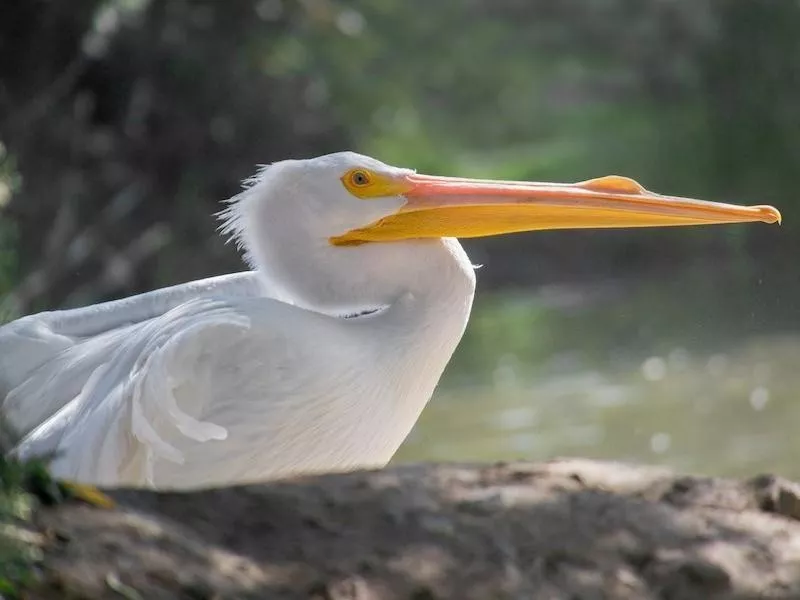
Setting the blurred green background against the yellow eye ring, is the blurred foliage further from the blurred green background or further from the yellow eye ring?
the yellow eye ring

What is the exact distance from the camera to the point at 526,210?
334 cm

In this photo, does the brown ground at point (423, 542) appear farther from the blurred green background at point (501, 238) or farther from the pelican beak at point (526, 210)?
the blurred green background at point (501, 238)

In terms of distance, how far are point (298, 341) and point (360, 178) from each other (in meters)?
0.57

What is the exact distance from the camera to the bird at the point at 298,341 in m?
2.91

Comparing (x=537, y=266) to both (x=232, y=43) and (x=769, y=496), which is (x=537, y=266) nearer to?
(x=232, y=43)

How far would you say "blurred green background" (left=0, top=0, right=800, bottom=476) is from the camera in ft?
28.4

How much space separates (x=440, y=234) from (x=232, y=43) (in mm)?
9401

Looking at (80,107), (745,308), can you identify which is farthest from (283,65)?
(745,308)

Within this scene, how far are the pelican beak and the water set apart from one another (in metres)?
3.71

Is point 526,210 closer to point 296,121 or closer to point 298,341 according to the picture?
point 298,341

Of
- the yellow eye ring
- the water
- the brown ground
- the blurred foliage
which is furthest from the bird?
the water

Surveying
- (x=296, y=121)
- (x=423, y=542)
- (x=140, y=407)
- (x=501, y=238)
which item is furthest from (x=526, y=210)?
(x=501, y=238)

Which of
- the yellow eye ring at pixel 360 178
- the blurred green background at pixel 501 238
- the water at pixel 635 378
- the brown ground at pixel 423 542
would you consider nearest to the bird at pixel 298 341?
the yellow eye ring at pixel 360 178

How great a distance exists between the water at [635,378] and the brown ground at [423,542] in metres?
5.16
